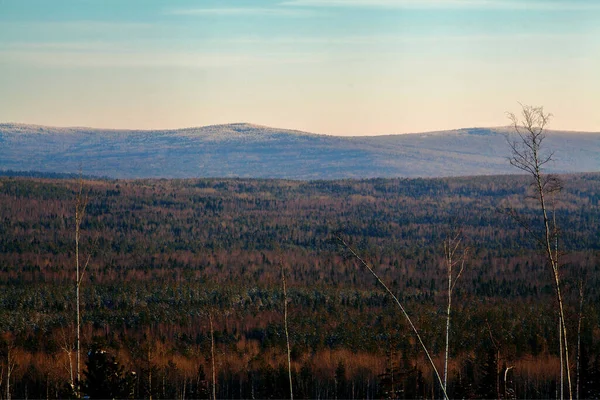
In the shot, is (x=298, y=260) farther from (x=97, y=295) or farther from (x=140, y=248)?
(x=97, y=295)

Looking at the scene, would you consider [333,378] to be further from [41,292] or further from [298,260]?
[298,260]

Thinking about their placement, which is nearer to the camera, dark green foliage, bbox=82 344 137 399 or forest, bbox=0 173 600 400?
dark green foliage, bbox=82 344 137 399

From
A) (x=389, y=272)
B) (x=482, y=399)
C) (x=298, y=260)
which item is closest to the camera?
(x=482, y=399)

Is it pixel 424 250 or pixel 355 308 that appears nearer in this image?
pixel 355 308

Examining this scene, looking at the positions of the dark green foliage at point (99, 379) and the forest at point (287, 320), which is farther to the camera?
the forest at point (287, 320)

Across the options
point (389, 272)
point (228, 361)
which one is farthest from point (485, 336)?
point (389, 272)

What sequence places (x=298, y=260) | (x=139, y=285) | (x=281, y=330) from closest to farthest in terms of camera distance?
(x=281, y=330) → (x=139, y=285) → (x=298, y=260)

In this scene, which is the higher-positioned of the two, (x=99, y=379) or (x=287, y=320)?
(x=99, y=379)

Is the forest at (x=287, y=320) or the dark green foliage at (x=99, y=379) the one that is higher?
the dark green foliage at (x=99, y=379)

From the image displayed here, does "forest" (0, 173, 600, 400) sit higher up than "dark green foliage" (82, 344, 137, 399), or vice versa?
"dark green foliage" (82, 344, 137, 399)

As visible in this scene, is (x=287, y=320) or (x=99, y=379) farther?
(x=287, y=320)
